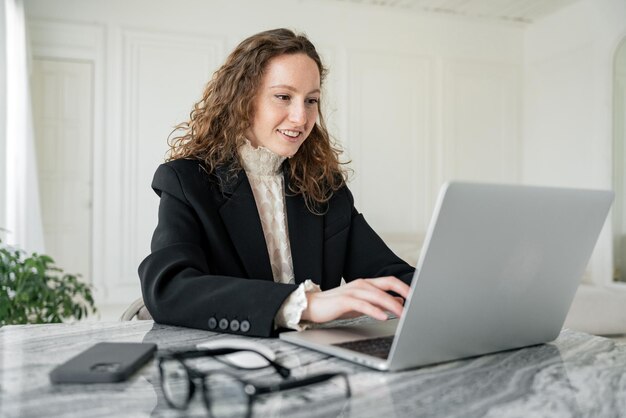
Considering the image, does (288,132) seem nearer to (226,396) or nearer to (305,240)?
(305,240)

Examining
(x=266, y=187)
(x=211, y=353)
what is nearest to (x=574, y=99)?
(x=266, y=187)

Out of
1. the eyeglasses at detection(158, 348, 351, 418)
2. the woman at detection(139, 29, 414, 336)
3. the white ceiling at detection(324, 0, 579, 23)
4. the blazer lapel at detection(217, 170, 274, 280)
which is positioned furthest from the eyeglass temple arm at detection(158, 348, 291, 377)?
the white ceiling at detection(324, 0, 579, 23)

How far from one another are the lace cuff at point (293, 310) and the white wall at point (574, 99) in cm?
492

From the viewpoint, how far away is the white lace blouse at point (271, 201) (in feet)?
5.55

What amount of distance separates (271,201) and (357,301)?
2.68 feet

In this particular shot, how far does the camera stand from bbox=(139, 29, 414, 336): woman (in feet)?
4.85

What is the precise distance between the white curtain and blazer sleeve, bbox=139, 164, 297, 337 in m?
2.80

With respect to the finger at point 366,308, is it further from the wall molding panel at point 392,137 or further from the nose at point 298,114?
the wall molding panel at point 392,137

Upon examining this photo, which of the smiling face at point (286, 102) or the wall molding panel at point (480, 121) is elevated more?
the wall molding panel at point (480, 121)

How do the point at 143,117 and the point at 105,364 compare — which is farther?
the point at 143,117

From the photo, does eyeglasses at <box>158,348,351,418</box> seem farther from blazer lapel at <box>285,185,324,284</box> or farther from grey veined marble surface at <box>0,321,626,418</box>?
blazer lapel at <box>285,185,324,284</box>

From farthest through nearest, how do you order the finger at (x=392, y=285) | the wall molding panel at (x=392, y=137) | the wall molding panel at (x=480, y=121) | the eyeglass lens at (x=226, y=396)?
1. the wall molding panel at (x=480, y=121)
2. the wall molding panel at (x=392, y=137)
3. the finger at (x=392, y=285)
4. the eyeglass lens at (x=226, y=396)

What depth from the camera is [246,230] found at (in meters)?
1.54

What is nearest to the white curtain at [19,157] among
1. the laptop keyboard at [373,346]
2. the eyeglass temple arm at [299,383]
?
the laptop keyboard at [373,346]
